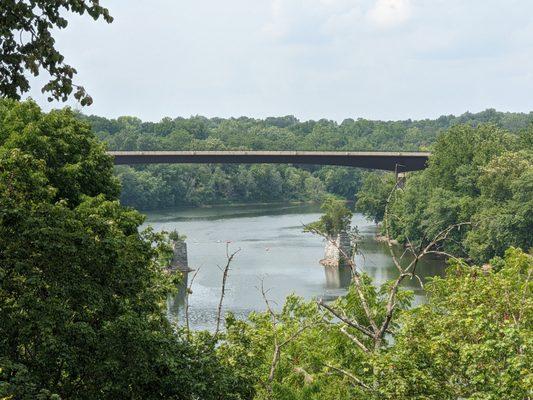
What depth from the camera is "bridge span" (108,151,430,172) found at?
292 ft

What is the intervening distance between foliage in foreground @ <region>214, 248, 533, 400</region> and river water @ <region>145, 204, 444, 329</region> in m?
9.28

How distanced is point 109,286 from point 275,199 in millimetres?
118387

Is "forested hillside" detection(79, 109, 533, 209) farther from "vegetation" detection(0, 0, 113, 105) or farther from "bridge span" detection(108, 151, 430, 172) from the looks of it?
"vegetation" detection(0, 0, 113, 105)

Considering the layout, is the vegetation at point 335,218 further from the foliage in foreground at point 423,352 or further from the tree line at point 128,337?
the tree line at point 128,337

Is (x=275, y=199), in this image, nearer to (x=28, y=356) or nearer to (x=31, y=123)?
(x=31, y=123)

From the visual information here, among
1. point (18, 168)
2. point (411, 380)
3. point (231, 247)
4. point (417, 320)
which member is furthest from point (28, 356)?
point (231, 247)

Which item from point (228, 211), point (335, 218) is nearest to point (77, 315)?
point (335, 218)

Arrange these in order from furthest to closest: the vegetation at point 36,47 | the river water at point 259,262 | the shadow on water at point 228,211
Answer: the shadow on water at point 228,211 < the river water at point 259,262 < the vegetation at point 36,47

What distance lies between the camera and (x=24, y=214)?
15086mm

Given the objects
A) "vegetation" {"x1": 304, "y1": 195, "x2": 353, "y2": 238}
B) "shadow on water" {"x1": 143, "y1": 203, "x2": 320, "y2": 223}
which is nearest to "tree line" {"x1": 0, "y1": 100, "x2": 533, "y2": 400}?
"vegetation" {"x1": 304, "y1": 195, "x2": 353, "y2": 238}

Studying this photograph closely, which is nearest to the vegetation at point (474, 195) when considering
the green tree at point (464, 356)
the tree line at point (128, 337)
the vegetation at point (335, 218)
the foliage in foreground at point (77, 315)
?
the vegetation at point (335, 218)

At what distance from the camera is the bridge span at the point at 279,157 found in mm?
88938

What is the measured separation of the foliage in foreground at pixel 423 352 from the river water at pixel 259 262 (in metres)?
9.28

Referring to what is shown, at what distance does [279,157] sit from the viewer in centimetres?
9031
